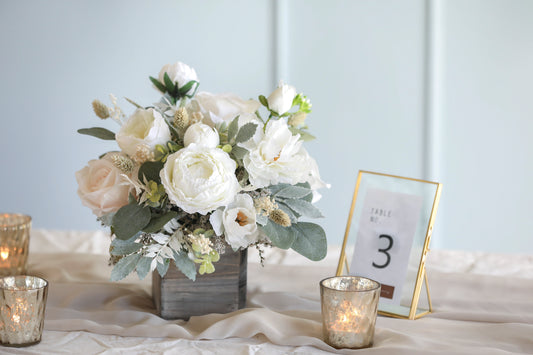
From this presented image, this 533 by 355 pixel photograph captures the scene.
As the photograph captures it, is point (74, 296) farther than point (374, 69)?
No

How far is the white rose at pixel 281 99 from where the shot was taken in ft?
3.55

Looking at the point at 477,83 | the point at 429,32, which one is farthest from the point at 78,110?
the point at 477,83

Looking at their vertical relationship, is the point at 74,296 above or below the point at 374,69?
below

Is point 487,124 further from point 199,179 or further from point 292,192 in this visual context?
point 199,179

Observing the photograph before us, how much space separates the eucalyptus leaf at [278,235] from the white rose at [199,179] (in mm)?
99

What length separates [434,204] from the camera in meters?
1.18

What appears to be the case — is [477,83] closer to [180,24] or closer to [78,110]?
[180,24]

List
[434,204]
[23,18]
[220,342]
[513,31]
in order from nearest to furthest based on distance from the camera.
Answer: [220,342]
[434,204]
[513,31]
[23,18]

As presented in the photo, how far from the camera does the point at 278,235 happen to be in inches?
41.7

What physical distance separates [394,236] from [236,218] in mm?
346

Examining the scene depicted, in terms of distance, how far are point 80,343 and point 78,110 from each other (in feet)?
8.78

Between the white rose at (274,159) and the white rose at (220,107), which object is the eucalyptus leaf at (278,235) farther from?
the white rose at (220,107)

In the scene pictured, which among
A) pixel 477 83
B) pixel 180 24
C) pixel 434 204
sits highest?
pixel 180 24

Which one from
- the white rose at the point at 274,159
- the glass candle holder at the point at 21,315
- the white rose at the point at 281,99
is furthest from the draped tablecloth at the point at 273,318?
the white rose at the point at 281,99
